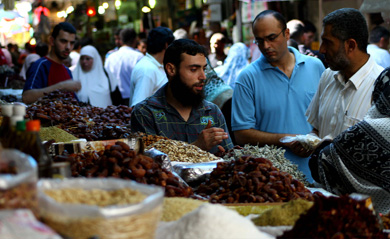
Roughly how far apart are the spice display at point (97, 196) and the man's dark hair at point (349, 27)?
101 inches

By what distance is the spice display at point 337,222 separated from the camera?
1.58m

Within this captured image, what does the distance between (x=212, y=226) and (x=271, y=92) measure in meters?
2.99

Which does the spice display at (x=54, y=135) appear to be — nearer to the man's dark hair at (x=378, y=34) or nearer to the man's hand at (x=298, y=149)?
the man's hand at (x=298, y=149)

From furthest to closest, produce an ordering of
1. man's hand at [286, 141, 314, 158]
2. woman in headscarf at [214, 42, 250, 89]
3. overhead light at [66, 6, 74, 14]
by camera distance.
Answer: overhead light at [66, 6, 74, 14]
woman in headscarf at [214, 42, 250, 89]
man's hand at [286, 141, 314, 158]

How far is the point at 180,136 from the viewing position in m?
3.79

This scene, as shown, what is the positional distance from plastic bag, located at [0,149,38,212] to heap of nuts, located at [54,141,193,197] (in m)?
0.99

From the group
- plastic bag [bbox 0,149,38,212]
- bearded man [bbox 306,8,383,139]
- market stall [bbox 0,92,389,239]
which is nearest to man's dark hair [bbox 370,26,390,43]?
bearded man [bbox 306,8,383,139]

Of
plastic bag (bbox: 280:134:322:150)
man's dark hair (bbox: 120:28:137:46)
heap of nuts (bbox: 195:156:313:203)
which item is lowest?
plastic bag (bbox: 280:134:322:150)

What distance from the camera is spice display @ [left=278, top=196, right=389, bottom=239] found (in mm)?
1579

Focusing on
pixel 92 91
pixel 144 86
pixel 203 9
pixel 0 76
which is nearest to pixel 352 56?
pixel 144 86

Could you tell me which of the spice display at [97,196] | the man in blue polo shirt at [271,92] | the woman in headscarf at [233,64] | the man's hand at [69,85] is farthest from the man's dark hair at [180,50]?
the woman in headscarf at [233,64]

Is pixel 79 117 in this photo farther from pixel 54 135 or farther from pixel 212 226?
pixel 212 226

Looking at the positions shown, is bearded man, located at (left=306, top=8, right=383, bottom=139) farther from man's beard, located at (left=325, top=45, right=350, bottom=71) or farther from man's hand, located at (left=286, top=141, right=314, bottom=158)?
man's hand, located at (left=286, top=141, right=314, bottom=158)

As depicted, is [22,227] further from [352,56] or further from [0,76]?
[0,76]
